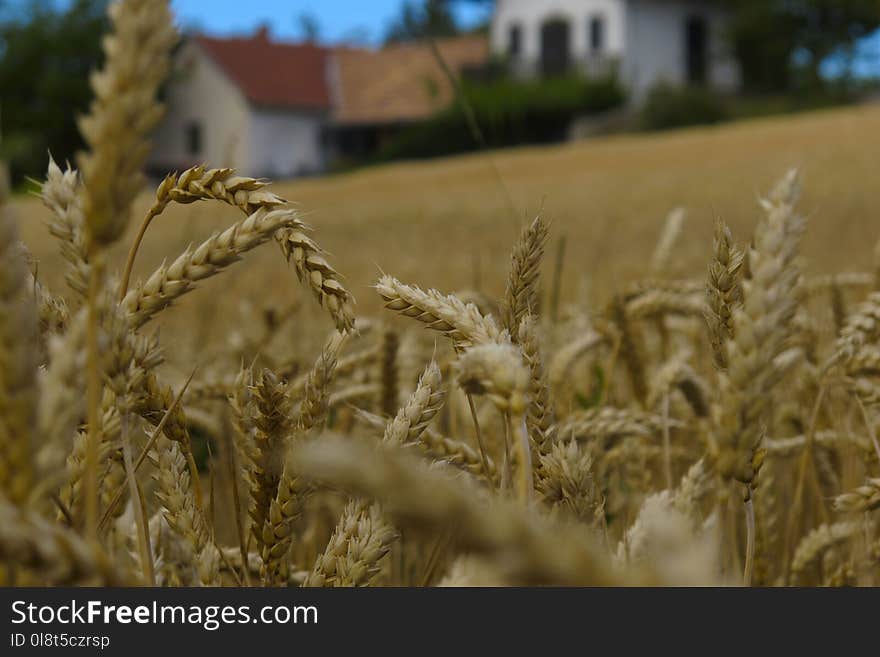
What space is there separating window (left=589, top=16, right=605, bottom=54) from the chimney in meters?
12.2

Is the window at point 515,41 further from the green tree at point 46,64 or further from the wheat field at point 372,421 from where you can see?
the wheat field at point 372,421

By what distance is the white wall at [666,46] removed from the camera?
33531 mm

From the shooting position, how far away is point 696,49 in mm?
35656

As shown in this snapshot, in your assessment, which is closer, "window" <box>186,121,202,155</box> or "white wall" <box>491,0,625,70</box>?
"white wall" <box>491,0,625,70</box>

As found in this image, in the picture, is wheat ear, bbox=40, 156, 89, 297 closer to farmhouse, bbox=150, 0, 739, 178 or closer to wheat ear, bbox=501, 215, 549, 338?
wheat ear, bbox=501, 215, 549, 338

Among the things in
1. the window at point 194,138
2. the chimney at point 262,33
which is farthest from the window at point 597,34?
the window at point 194,138

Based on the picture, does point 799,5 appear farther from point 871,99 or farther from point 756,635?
point 756,635

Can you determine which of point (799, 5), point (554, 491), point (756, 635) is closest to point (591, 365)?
point (554, 491)

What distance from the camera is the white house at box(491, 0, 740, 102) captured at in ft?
110

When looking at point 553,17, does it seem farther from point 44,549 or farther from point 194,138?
point 44,549

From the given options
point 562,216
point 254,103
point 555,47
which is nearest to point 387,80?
point 254,103

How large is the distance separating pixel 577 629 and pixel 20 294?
1.08 feet

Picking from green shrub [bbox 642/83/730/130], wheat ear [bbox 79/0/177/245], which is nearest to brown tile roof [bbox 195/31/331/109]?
green shrub [bbox 642/83/730/130]

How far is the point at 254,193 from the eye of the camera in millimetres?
712
